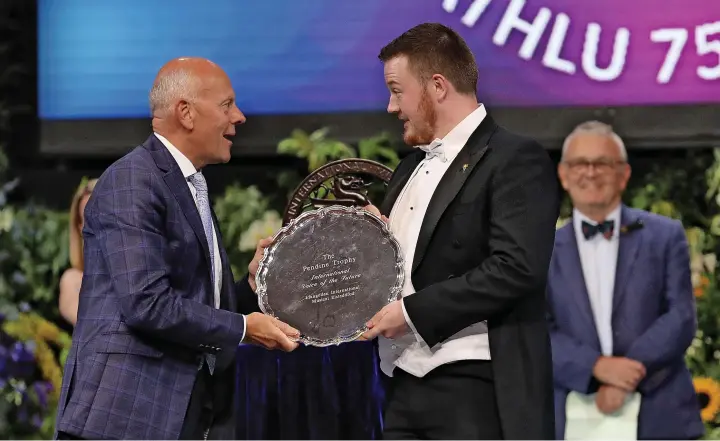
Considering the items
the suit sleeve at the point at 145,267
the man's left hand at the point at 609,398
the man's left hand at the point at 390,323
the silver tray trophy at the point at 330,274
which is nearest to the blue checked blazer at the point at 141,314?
the suit sleeve at the point at 145,267

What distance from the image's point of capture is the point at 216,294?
120 inches

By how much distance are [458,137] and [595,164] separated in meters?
1.97

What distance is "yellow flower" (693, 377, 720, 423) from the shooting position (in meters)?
4.73

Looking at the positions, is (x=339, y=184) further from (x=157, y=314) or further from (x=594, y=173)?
(x=157, y=314)

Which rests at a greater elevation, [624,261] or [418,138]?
[418,138]

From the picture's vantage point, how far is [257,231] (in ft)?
16.2

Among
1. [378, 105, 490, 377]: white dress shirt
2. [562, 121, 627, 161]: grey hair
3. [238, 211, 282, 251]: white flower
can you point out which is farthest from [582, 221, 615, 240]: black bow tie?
[378, 105, 490, 377]: white dress shirt

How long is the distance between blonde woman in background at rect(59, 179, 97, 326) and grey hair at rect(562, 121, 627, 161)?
7.05 ft

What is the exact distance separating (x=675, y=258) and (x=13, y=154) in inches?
128

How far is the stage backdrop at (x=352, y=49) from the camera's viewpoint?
5102 mm

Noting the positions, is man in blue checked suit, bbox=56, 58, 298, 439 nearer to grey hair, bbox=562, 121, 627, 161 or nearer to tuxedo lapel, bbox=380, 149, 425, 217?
tuxedo lapel, bbox=380, 149, 425, 217

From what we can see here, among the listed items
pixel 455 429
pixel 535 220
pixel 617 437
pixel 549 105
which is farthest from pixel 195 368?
pixel 549 105

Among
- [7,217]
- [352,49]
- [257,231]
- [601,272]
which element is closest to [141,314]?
[257,231]

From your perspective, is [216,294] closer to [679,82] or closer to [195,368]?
[195,368]
